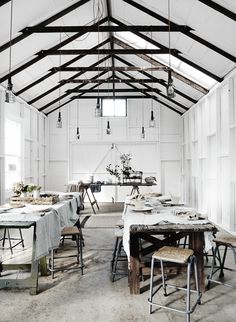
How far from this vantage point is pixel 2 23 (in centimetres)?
447

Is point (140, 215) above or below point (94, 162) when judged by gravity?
below

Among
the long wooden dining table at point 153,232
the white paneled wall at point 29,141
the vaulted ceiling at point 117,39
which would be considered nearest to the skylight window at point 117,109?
A: the vaulted ceiling at point 117,39

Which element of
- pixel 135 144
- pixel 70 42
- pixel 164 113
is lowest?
pixel 135 144

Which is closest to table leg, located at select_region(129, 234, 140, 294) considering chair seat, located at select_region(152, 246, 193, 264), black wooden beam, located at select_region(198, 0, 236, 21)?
chair seat, located at select_region(152, 246, 193, 264)

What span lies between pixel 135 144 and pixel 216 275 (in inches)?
271

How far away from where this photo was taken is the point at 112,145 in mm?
9836

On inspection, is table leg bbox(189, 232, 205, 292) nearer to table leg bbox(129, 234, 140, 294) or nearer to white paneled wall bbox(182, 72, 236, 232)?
table leg bbox(129, 234, 140, 294)

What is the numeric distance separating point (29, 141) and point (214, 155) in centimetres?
500

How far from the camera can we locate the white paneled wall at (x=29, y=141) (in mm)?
6219

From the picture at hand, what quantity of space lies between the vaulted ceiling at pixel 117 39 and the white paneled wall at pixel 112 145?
1.53m

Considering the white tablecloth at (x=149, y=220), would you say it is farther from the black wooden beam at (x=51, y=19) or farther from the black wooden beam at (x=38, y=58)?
the black wooden beam at (x=38, y=58)

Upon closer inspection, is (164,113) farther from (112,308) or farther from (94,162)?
(112,308)

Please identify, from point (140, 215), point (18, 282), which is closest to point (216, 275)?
point (140, 215)

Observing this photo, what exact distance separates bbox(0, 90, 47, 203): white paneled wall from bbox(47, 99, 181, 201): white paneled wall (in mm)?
535
